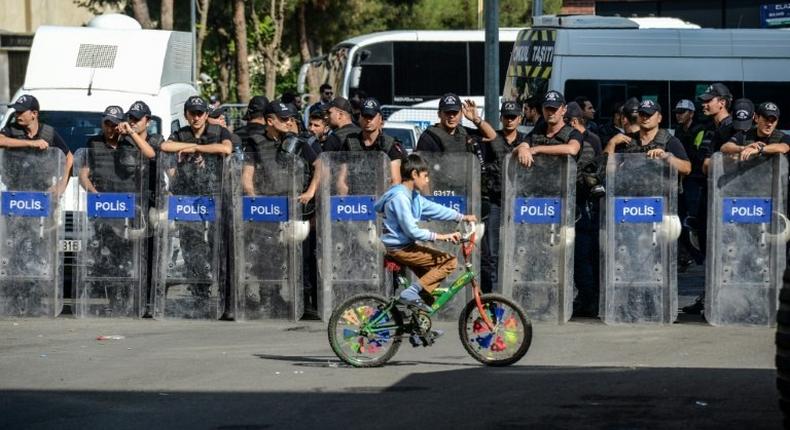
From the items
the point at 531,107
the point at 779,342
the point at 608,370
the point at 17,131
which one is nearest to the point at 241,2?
the point at 531,107

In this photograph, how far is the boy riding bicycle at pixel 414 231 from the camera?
1062 centimetres

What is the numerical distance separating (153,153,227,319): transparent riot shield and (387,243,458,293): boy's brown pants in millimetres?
3167

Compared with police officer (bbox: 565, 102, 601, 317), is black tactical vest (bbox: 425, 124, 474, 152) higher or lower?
higher

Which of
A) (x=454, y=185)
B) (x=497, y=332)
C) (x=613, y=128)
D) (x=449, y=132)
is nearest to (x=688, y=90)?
(x=613, y=128)

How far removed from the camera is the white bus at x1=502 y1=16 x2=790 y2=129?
2197cm

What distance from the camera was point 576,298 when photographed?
13.6 meters

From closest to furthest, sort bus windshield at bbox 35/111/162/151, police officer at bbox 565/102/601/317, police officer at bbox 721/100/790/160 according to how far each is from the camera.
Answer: police officer at bbox 721/100/790/160 → police officer at bbox 565/102/601/317 → bus windshield at bbox 35/111/162/151

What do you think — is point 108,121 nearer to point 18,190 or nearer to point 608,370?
point 18,190

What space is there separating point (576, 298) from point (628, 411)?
4672 mm

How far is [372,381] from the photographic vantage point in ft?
33.6

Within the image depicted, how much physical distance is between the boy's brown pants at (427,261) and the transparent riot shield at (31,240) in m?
4.10

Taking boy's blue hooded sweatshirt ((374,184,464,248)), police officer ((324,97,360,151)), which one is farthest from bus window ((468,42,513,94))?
boy's blue hooded sweatshirt ((374,184,464,248))

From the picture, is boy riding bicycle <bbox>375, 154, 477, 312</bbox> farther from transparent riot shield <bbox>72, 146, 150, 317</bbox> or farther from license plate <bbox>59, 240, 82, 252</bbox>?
license plate <bbox>59, 240, 82, 252</bbox>

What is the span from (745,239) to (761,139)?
0.85m
